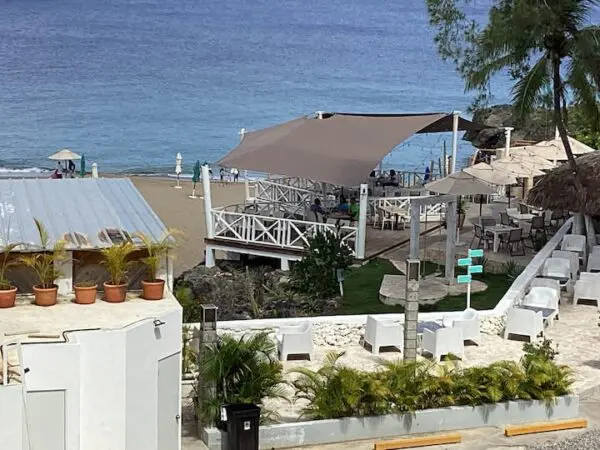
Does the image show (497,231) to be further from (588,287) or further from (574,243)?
(588,287)

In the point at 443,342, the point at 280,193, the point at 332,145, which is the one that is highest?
the point at 332,145

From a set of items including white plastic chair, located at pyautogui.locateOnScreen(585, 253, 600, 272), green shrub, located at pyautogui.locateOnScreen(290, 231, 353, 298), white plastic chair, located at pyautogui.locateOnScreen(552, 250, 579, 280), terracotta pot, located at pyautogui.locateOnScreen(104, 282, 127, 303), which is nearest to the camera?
terracotta pot, located at pyautogui.locateOnScreen(104, 282, 127, 303)

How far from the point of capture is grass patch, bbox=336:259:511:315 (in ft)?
55.0

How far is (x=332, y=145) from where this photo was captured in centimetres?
2017

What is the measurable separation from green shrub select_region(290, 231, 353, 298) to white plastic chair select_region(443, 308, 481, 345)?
2990 mm

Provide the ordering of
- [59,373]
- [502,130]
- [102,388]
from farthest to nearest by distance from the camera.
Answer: [502,130] → [102,388] → [59,373]

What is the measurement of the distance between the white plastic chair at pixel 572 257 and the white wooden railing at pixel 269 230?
4.00m

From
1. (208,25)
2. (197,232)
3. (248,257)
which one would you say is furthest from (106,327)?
(208,25)

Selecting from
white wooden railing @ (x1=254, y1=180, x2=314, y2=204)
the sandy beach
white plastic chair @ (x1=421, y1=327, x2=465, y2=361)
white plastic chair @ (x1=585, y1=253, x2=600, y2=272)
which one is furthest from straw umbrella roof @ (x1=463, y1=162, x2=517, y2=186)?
white plastic chair @ (x1=421, y1=327, x2=465, y2=361)

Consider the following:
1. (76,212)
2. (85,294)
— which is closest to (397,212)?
(76,212)

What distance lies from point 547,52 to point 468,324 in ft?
24.7

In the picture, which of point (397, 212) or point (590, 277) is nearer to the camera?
point (590, 277)

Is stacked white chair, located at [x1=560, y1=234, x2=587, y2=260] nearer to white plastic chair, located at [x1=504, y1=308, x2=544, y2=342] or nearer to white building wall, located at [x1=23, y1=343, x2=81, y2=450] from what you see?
white plastic chair, located at [x1=504, y1=308, x2=544, y2=342]

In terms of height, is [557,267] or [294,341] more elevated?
[557,267]
